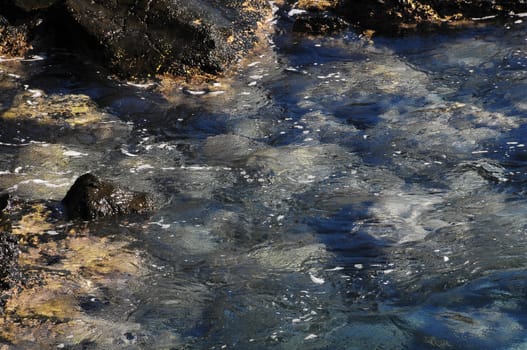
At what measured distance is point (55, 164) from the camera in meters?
6.68

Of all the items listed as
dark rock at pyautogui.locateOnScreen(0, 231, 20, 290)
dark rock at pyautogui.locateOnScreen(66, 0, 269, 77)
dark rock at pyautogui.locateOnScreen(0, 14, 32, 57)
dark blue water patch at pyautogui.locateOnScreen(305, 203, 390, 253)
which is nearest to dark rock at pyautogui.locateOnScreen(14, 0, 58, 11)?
dark rock at pyautogui.locateOnScreen(0, 14, 32, 57)

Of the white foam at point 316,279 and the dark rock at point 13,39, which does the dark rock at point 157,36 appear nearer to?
the dark rock at point 13,39

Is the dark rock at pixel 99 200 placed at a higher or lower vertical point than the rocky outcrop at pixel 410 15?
lower

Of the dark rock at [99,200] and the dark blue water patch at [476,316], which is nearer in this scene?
the dark blue water patch at [476,316]

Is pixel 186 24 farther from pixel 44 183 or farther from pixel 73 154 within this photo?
pixel 44 183

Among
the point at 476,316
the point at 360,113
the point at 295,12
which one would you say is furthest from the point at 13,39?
the point at 476,316

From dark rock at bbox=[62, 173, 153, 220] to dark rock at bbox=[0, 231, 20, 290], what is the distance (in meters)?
0.75

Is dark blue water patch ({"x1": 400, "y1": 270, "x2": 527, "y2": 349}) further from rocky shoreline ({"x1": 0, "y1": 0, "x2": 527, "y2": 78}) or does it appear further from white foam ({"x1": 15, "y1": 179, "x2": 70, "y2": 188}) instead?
rocky shoreline ({"x1": 0, "y1": 0, "x2": 527, "y2": 78})

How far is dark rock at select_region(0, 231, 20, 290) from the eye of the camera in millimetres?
4785

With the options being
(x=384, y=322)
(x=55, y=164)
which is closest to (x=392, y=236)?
(x=384, y=322)

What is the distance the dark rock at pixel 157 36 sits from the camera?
8.65 meters

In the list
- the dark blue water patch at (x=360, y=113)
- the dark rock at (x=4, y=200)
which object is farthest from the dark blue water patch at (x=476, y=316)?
the dark rock at (x=4, y=200)

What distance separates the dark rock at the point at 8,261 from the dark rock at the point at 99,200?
2.47ft

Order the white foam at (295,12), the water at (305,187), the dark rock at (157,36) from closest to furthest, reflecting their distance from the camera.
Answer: the water at (305,187) < the dark rock at (157,36) < the white foam at (295,12)
